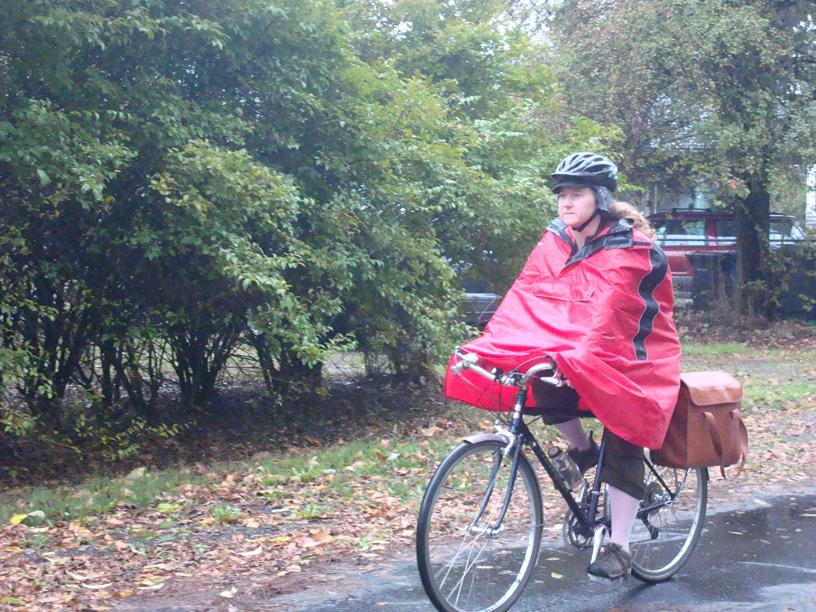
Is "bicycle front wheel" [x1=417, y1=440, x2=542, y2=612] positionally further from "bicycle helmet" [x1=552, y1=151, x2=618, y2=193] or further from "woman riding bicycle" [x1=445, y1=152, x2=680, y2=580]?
"bicycle helmet" [x1=552, y1=151, x2=618, y2=193]

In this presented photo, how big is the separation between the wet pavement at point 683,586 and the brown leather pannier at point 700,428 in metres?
0.65

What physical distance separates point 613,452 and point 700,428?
1.56 ft

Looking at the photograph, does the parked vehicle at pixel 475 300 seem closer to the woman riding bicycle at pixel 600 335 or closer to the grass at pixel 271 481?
the grass at pixel 271 481

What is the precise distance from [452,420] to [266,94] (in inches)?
153

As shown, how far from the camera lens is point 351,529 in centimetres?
610

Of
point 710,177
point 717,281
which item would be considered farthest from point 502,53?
point 717,281

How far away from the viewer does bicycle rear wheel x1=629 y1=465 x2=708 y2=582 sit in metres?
5.13

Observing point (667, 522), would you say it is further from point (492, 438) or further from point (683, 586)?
point (492, 438)

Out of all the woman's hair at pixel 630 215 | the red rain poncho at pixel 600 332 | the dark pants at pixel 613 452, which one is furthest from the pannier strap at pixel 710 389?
the woman's hair at pixel 630 215

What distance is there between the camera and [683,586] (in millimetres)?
5133

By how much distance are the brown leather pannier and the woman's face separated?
3.01 ft

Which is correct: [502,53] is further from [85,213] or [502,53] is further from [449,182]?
[85,213]

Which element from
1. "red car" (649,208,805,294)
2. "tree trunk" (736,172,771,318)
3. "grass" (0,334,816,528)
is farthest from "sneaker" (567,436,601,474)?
"red car" (649,208,805,294)

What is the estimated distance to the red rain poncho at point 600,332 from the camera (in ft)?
14.2
